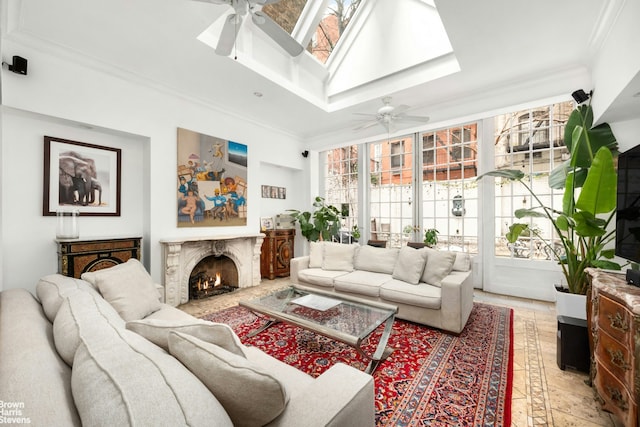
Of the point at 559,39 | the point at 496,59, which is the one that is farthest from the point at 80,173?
the point at 559,39

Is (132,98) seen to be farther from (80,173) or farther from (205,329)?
(205,329)

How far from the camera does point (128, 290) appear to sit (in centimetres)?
203

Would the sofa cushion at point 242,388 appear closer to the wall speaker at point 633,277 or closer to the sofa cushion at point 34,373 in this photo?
the sofa cushion at point 34,373

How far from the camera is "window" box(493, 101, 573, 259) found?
150 inches

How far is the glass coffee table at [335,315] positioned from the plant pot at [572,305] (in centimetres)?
168

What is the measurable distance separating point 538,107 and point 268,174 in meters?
4.71

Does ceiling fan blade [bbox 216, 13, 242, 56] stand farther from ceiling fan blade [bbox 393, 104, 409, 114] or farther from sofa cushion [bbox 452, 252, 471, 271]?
sofa cushion [bbox 452, 252, 471, 271]

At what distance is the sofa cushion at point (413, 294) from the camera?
110 inches

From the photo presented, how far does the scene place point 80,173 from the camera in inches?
128

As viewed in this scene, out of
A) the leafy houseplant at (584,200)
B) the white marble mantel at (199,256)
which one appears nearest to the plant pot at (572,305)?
the leafy houseplant at (584,200)

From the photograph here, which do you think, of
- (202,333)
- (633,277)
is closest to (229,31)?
(202,333)

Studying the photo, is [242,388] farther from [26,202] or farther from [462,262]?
[26,202]

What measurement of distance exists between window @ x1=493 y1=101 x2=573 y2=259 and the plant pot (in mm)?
1411

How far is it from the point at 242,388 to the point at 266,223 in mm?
4770
